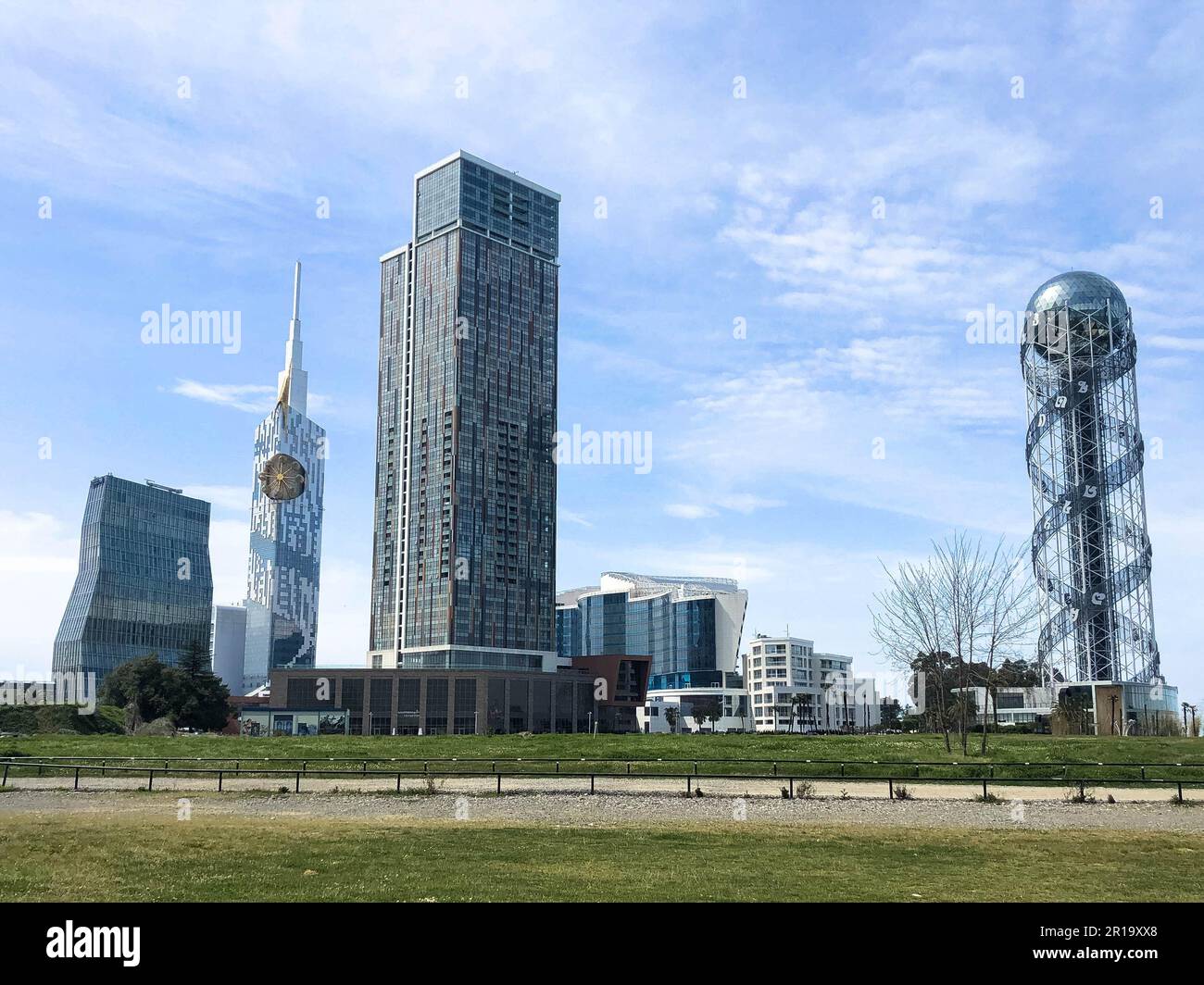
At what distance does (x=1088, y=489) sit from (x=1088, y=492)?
430mm

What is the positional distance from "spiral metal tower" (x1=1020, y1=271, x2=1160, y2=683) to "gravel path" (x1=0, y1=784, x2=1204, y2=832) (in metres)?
94.8

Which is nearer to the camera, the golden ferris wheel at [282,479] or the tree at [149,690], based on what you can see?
the golden ferris wheel at [282,479]

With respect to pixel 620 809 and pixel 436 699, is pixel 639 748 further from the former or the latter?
pixel 436 699

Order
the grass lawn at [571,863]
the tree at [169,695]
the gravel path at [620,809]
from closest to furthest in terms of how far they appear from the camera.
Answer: the grass lawn at [571,863]
the gravel path at [620,809]
the tree at [169,695]

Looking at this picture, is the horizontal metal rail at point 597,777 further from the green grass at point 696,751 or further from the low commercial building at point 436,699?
the low commercial building at point 436,699

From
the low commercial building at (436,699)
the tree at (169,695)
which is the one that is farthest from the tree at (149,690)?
the low commercial building at (436,699)

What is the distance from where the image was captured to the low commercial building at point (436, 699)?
153m

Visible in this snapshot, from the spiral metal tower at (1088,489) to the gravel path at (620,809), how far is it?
9475 centimetres

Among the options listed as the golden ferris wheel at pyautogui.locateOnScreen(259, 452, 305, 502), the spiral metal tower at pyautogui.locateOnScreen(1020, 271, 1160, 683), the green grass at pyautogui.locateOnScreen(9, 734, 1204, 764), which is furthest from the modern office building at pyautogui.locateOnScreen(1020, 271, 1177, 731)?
the golden ferris wheel at pyautogui.locateOnScreen(259, 452, 305, 502)

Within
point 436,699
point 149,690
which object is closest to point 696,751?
point 149,690

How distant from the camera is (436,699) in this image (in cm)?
15838
